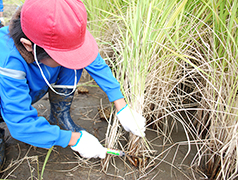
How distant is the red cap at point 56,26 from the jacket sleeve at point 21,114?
0.23 metres

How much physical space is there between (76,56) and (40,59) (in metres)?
0.18

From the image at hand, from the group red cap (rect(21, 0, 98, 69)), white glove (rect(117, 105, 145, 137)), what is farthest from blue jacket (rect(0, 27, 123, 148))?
white glove (rect(117, 105, 145, 137))

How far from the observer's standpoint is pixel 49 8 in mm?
742

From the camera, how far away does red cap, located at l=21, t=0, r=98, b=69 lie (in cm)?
74

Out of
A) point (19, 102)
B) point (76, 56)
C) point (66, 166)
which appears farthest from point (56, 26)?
point (66, 166)

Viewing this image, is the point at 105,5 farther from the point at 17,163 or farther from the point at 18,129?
the point at 17,163

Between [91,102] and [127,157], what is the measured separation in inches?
26.5

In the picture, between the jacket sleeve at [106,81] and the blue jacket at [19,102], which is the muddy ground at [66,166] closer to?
the blue jacket at [19,102]

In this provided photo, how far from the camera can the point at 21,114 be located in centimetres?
91

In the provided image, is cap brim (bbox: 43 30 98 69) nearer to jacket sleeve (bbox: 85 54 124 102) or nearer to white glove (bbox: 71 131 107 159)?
jacket sleeve (bbox: 85 54 124 102)

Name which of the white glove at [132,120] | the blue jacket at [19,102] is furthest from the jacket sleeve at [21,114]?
the white glove at [132,120]

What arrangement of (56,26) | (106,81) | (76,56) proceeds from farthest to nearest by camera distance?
1. (106,81)
2. (76,56)
3. (56,26)

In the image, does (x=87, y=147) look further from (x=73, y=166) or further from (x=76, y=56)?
(x=76, y=56)

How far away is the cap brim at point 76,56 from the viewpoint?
2.71 feet
